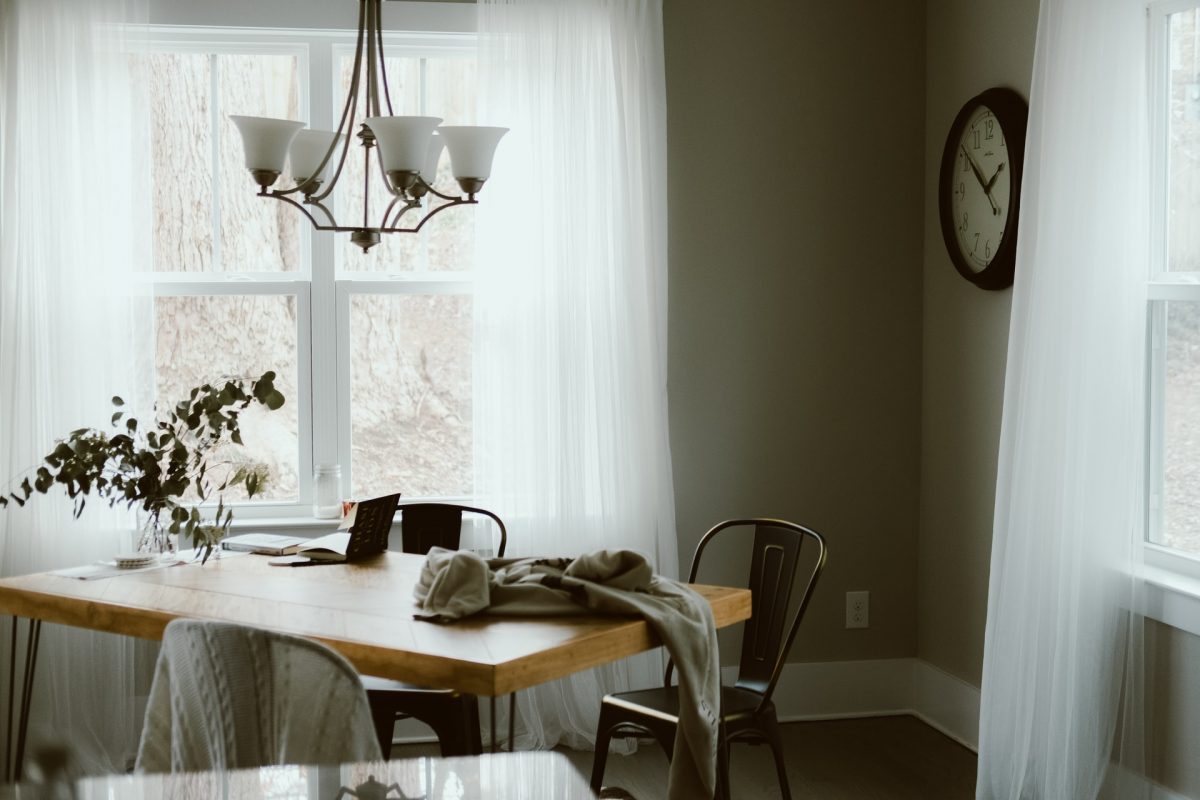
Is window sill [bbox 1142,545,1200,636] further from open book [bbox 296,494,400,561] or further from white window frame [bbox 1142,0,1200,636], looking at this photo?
open book [bbox 296,494,400,561]

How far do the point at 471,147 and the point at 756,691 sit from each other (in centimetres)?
149

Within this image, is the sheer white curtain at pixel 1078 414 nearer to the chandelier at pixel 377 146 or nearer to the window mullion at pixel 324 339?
the chandelier at pixel 377 146

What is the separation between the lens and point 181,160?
383 centimetres

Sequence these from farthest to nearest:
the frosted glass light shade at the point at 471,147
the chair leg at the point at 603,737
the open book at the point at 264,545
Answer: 1. the open book at the point at 264,545
2. the chair leg at the point at 603,737
3. the frosted glass light shade at the point at 471,147

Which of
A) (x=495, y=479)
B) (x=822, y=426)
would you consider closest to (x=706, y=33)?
(x=822, y=426)

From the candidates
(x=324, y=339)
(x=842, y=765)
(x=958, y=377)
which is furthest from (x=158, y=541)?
(x=958, y=377)

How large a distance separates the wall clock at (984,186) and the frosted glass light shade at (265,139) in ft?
6.97

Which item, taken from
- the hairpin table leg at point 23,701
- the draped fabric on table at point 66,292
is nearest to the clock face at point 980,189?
the draped fabric on table at point 66,292

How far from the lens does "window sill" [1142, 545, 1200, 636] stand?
283cm

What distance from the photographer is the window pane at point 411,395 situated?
3959mm

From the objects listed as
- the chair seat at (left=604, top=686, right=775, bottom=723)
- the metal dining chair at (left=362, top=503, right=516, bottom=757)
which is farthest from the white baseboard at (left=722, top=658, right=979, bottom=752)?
the metal dining chair at (left=362, top=503, right=516, bottom=757)

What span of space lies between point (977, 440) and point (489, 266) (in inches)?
65.2

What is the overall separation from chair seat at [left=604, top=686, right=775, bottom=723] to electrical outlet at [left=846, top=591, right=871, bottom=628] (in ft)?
4.29

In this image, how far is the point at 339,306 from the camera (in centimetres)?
392
